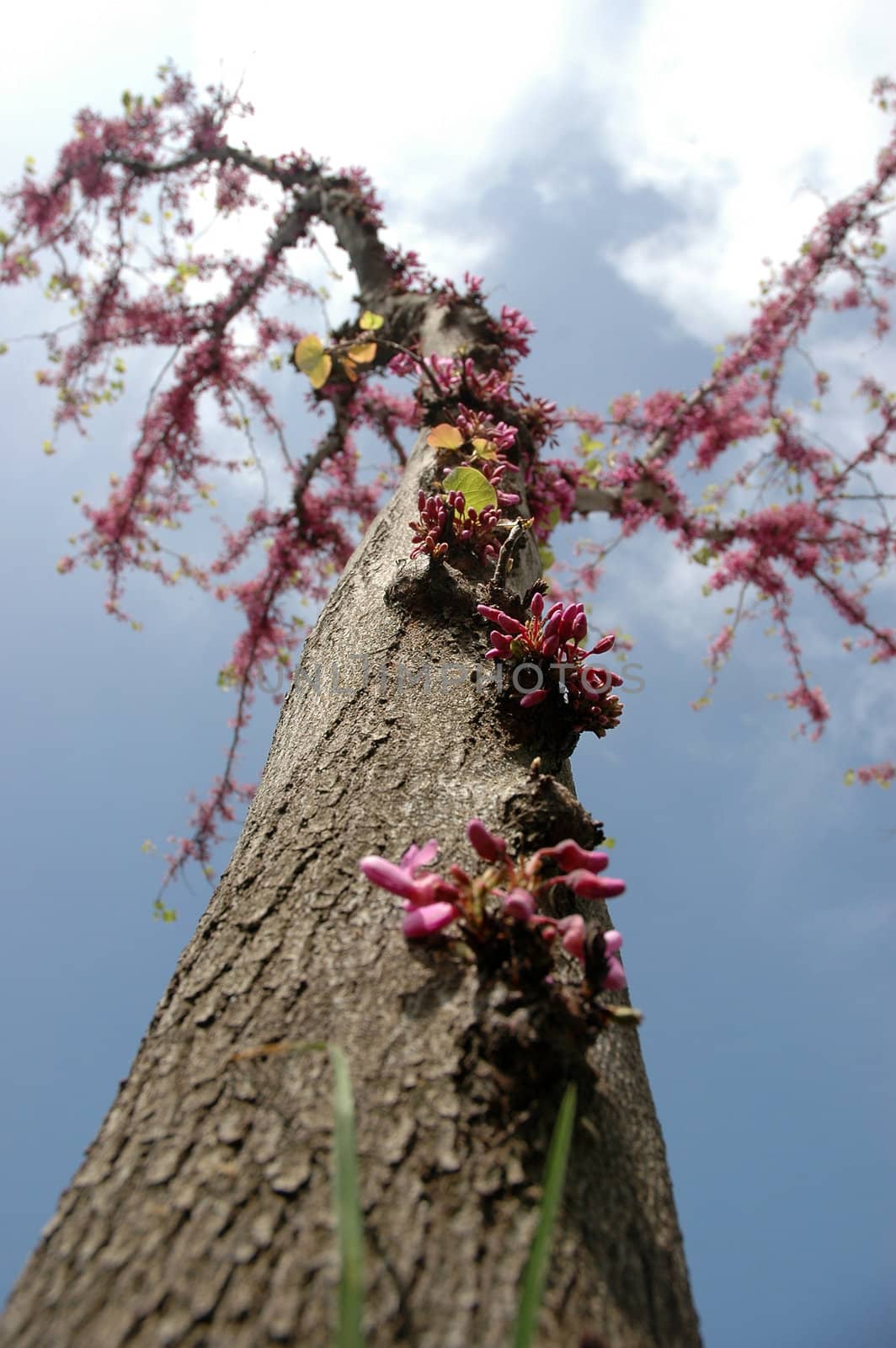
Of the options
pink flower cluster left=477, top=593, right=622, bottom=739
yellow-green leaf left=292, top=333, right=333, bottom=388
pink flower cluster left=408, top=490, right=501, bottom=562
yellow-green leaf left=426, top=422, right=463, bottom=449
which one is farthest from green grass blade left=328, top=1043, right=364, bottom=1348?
yellow-green leaf left=292, top=333, right=333, bottom=388

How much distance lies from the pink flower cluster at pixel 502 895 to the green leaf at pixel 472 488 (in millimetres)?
1197

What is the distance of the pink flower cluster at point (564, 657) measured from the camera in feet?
5.25

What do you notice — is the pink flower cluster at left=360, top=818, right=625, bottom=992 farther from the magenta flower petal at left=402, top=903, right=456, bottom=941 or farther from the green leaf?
the green leaf

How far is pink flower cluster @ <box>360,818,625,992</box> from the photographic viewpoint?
1.01 metres

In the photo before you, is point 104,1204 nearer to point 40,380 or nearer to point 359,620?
point 359,620

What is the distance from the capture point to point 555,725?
1.58m

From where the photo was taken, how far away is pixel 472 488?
2082 mm

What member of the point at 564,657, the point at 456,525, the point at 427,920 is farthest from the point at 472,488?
the point at 427,920

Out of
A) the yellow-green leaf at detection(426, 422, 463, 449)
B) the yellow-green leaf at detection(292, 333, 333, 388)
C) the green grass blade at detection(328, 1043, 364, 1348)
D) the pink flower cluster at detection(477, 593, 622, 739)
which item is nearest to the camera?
the green grass blade at detection(328, 1043, 364, 1348)

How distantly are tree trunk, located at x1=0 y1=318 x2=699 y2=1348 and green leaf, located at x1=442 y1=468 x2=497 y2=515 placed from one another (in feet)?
3.25

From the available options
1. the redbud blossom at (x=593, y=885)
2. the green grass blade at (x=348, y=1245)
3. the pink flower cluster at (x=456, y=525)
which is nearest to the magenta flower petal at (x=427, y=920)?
the redbud blossom at (x=593, y=885)

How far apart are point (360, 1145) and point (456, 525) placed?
1.57 meters

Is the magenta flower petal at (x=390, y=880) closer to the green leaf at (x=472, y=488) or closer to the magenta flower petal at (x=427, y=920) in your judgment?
the magenta flower petal at (x=427, y=920)

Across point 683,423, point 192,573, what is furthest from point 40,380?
point 683,423
